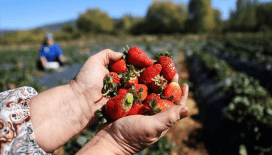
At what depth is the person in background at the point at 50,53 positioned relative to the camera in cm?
570

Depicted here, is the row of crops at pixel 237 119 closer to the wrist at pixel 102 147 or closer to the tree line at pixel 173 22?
the wrist at pixel 102 147

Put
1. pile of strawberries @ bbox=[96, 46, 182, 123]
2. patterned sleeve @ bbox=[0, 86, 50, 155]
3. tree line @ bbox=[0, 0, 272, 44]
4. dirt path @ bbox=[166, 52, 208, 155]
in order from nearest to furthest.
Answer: patterned sleeve @ bbox=[0, 86, 50, 155] < pile of strawberries @ bbox=[96, 46, 182, 123] < dirt path @ bbox=[166, 52, 208, 155] < tree line @ bbox=[0, 0, 272, 44]

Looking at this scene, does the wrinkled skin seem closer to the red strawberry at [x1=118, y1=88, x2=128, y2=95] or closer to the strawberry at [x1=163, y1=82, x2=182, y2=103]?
the strawberry at [x1=163, y1=82, x2=182, y2=103]

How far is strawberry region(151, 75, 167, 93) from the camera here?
209 centimetres

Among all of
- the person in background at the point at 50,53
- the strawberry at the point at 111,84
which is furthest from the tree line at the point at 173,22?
the strawberry at the point at 111,84

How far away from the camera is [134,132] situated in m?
1.52

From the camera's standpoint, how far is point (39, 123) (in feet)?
5.79

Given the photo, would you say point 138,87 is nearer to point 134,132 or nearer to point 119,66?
point 119,66

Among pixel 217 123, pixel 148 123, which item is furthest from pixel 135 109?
pixel 217 123

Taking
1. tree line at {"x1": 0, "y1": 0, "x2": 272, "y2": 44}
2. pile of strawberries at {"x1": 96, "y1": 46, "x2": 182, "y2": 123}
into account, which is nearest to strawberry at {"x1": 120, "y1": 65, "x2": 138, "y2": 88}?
pile of strawberries at {"x1": 96, "y1": 46, "x2": 182, "y2": 123}

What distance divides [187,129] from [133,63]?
2932mm

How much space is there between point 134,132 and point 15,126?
1.04 meters

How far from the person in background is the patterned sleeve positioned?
4.63m

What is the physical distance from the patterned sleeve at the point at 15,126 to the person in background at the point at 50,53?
463 centimetres
